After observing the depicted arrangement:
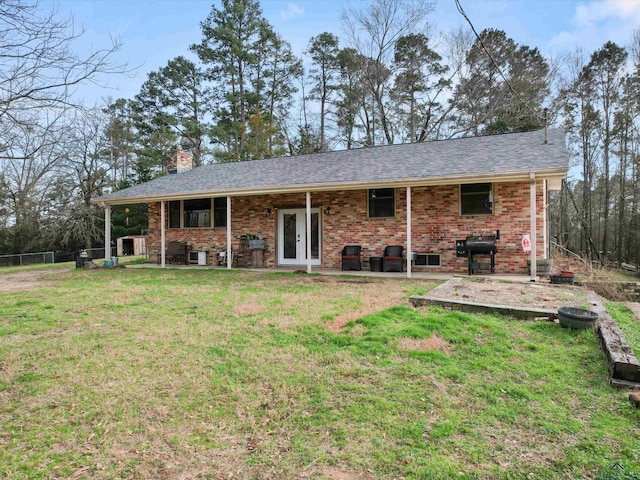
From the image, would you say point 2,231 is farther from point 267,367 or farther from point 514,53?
point 514,53

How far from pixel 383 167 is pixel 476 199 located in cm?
269

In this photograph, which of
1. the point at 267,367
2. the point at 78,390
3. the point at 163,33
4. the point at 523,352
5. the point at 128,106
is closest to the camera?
the point at 78,390

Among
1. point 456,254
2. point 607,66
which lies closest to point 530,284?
point 456,254

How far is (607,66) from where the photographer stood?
1998 cm

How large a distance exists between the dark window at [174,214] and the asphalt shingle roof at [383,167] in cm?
69

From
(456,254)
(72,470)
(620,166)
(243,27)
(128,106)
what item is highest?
(243,27)

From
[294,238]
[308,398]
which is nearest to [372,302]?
[308,398]

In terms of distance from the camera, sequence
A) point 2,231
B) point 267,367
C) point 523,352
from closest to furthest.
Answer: point 267,367, point 523,352, point 2,231

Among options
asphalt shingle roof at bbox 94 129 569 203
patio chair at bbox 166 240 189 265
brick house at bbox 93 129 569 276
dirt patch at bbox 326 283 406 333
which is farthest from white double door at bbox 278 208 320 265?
dirt patch at bbox 326 283 406 333

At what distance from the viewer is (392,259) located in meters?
9.99

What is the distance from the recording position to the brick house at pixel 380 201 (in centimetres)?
920

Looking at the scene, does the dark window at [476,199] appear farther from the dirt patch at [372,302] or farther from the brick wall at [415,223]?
the dirt patch at [372,302]

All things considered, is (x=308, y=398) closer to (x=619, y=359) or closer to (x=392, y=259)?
(x=619, y=359)

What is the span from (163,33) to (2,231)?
60.3 feet
